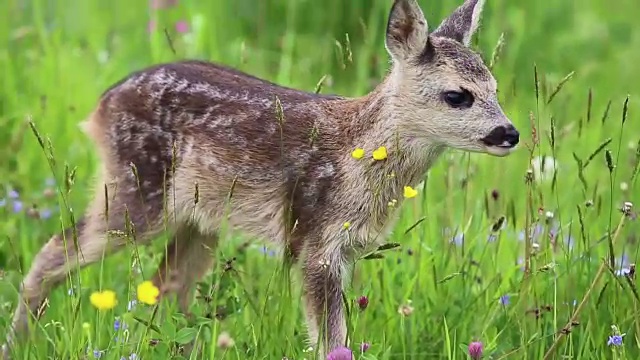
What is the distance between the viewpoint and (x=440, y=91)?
454 centimetres

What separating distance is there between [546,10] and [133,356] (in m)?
6.30

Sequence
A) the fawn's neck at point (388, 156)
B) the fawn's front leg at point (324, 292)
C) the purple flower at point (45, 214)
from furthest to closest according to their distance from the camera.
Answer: the purple flower at point (45, 214), the fawn's neck at point (388, 156), the fawn's front leg at point (324, 292)

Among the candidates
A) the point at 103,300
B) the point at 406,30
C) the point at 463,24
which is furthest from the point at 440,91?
the point at 103,300

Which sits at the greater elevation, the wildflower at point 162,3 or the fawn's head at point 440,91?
the fawn's head at point 440,91

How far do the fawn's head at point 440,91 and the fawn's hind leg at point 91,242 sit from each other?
3.85 feet

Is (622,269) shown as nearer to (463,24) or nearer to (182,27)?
(463,24)

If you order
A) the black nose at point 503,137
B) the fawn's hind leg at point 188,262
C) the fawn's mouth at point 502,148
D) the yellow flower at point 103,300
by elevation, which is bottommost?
the fawn's hind leg at point 188,262

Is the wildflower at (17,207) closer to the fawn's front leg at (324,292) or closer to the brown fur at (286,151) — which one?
the brown fur at (286,151)

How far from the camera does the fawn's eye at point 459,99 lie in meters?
4.48

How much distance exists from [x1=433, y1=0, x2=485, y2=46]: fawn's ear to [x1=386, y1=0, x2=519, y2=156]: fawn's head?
5.4 inches

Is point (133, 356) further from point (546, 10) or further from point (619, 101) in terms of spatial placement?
point (546, 10)

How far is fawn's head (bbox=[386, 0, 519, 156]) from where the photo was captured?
443 centimetres

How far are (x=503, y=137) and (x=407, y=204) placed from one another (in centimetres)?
165

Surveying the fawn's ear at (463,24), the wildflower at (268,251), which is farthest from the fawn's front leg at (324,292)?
the fawn's ear at (463,24)
